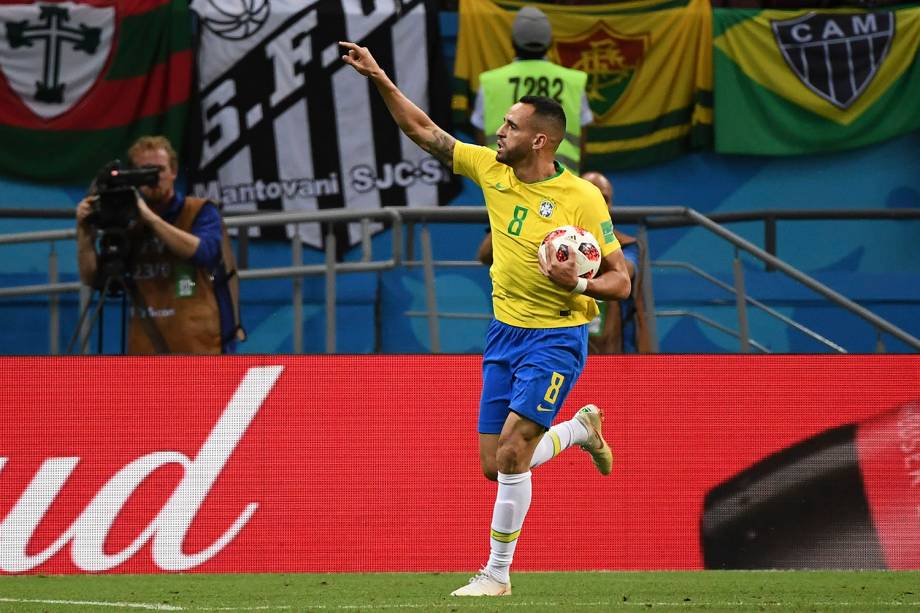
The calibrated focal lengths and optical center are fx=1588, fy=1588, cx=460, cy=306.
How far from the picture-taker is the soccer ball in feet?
21.4

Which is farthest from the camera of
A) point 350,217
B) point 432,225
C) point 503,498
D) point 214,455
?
point 432,225

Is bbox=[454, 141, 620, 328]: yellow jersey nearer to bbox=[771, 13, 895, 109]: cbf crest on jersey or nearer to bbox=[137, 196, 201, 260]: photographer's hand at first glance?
bbox=[137, 196, 201, 260]: photographer's hand

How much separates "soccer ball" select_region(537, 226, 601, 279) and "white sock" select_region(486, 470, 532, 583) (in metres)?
0.94

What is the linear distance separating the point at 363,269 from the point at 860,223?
5462 millimetres

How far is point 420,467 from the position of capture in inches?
323

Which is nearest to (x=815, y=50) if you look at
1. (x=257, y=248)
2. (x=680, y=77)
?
(x=680, y=77)

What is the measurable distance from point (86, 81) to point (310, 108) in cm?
185

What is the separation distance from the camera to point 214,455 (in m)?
8.07

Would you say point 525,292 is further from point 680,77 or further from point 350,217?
point 680,77

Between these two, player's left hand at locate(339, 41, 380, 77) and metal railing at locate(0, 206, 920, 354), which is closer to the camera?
player's left hand at locate(339, 41, 380, 77)

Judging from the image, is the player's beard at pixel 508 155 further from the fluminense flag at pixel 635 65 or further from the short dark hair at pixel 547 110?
the fluminense flag at pixel 635 65

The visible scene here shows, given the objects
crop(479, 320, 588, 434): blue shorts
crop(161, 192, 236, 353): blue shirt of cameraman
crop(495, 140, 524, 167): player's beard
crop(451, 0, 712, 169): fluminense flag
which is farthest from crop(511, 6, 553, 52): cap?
crop(479, 320, 588, 434): blue shorts

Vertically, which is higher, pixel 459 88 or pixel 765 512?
pixel 459 88

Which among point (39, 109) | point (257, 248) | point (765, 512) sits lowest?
point (765, 512)
